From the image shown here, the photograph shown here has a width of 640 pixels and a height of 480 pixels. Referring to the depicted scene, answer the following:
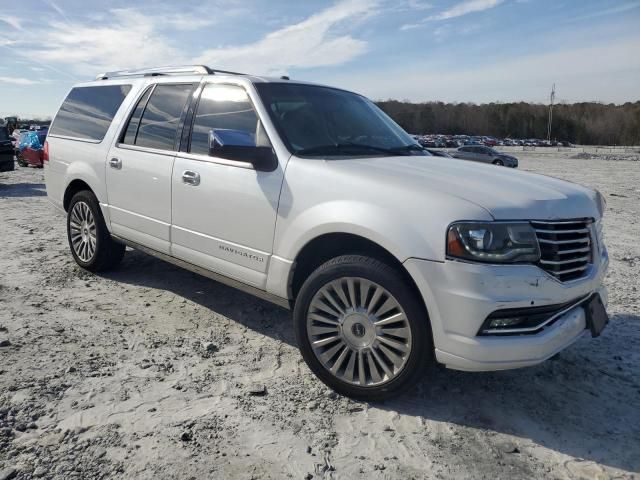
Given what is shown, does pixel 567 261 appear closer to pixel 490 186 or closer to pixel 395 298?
pixel 490 186

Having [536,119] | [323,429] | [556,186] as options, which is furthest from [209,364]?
[536,119]

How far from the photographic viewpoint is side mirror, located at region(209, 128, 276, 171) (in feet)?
10.6

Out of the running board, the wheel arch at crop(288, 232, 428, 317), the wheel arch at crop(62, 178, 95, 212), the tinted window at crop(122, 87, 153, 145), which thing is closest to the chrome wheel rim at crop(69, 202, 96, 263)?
the wheel arch at crop(62, 178, 95, 212)

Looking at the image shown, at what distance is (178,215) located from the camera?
402 centimetres

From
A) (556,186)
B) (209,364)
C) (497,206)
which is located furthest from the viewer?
(209,364)

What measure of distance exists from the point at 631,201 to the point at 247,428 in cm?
1333

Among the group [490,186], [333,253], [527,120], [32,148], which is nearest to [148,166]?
[333,253]

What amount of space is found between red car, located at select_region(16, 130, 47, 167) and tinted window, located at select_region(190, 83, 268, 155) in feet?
58.3

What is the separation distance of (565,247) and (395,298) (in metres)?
0.97

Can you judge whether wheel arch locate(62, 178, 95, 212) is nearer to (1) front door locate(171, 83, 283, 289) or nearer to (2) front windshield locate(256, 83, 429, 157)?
(1) front door locate(171, 83, 283, 289)

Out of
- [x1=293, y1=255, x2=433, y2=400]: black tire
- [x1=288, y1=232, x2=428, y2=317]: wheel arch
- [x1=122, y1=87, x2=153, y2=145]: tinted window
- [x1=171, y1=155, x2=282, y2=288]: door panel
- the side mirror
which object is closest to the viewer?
[x1=293, y1=255, x2=433, y2=400]: black tire

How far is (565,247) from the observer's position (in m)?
2.81

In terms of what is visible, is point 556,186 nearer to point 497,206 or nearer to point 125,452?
point 497,206

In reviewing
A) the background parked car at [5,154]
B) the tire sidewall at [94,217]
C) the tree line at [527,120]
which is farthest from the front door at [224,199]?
the tree line at [527,120]
